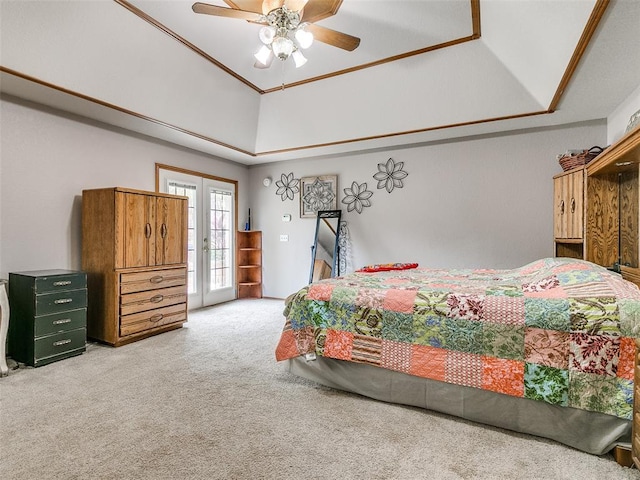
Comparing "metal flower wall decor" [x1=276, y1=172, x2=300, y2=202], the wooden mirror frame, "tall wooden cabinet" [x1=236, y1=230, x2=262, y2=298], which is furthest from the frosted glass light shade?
"tall wooden cabinet" [x1=236, y1=230, x2=262, y2=298]

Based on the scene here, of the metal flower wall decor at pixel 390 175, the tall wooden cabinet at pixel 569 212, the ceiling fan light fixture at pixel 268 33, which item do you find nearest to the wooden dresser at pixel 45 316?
the ceiling fan light fixture at pixel 268 33

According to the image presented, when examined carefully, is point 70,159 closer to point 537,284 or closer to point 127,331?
point 127,331

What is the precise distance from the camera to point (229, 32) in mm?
3066

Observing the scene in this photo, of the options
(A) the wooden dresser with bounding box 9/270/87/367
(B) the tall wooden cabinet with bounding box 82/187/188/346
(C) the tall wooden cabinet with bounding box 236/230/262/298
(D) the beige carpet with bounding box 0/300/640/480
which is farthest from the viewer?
(C) the tall wooden cabinet with bounding box 236/230/262/298

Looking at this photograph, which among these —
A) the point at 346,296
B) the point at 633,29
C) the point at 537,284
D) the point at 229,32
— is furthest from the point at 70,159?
the point at 633,29

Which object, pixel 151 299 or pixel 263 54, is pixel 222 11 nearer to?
pixel 263 54

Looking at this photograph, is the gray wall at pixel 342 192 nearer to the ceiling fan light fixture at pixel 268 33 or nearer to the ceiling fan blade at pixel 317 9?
the ceiling fan light fixture at pixel 268 33

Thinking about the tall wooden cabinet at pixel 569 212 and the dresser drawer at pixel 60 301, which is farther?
the tall wooden cabinet at pixel 569 212

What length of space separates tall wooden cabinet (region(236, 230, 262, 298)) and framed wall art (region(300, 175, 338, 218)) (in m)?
1.06

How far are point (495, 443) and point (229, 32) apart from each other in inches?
148

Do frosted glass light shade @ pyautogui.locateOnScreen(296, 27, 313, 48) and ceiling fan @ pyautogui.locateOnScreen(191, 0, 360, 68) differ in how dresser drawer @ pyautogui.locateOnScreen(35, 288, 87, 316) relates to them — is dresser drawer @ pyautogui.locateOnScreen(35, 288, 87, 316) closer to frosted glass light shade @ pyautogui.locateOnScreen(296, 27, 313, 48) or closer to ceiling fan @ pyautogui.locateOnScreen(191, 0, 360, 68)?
ceiling fan @ pyautogui.locateOnScreen(191, 0, 360, 68)

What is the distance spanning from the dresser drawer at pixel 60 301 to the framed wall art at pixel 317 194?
10.5 ft

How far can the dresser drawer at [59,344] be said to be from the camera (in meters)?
2.81

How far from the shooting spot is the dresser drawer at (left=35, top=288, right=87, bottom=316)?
111 inches
